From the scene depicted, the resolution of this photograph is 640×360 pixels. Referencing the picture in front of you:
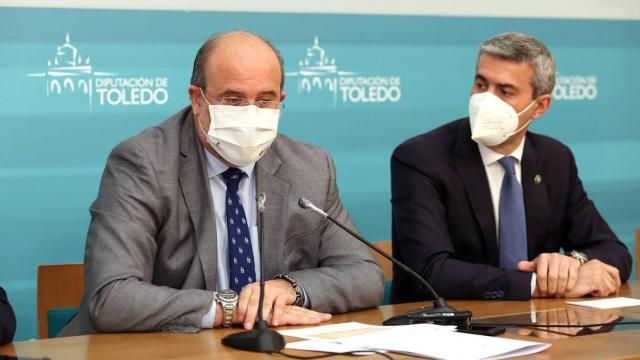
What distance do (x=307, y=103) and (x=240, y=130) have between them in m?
1.39

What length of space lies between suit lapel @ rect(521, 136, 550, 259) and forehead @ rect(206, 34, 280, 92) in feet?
3.73

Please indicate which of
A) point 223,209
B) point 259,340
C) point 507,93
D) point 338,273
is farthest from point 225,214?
point 507,93

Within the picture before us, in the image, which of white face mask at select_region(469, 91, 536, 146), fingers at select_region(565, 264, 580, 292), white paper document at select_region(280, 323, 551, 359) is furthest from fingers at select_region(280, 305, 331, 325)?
white face mask at select_region(469, 91, 536, 146)

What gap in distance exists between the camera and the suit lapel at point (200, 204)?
10.1 feet

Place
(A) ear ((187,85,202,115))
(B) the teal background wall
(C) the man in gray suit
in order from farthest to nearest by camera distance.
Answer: (B) the teal background wall, (A) ear ((187,85,202,115)), (C) the man in gray suit

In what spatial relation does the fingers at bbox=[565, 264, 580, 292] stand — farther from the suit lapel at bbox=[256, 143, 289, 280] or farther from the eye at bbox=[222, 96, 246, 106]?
the eye at bbox=[222, 96, 246, 106]

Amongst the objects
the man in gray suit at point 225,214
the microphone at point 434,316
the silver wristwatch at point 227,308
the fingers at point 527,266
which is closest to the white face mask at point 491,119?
the fingers at point 527,266

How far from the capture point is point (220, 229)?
3.16m

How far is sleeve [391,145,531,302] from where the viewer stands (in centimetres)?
331

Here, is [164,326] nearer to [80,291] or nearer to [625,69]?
[80,291]

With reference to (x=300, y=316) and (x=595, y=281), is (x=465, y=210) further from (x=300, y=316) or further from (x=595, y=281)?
(x=300, y=316)

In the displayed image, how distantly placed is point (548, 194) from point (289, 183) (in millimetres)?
1107

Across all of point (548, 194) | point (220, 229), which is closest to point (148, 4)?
point (220, 229)

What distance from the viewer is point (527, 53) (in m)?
3.76
